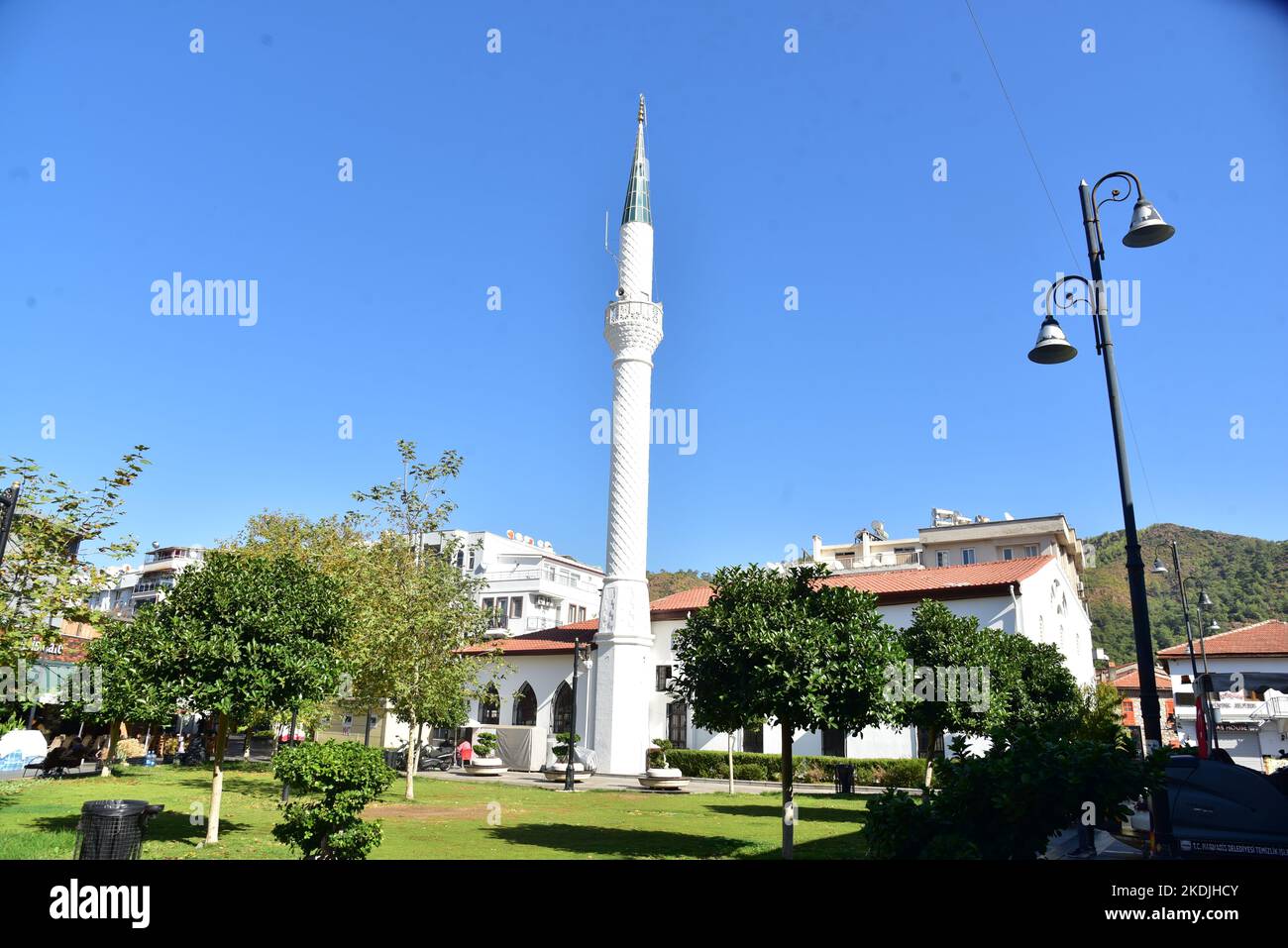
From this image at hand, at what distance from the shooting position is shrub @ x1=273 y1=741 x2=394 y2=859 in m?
9.77

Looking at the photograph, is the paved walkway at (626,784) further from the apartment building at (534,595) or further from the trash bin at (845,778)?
the apartment building at (534,595)

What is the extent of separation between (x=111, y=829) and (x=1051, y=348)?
13.0 m

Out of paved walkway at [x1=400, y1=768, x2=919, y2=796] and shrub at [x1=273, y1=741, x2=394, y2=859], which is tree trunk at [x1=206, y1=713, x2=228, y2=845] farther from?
paved walkway at [x1=400, y1=768, x2=919, y2=796]

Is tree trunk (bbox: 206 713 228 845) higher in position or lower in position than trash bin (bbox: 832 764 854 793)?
higher

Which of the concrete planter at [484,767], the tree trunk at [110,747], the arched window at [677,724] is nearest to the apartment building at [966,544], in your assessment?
the arched window at [677,724]

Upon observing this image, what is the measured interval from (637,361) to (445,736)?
20.8 meters

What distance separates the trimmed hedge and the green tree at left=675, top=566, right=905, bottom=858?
15.9 meters

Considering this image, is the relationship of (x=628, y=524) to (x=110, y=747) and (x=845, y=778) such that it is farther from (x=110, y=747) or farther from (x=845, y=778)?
(x=110, y=747)

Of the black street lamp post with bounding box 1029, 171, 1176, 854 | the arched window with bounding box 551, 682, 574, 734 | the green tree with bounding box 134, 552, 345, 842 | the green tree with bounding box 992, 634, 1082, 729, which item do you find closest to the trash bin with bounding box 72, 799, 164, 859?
the green tree with bounding box 134, 552, 345, 842

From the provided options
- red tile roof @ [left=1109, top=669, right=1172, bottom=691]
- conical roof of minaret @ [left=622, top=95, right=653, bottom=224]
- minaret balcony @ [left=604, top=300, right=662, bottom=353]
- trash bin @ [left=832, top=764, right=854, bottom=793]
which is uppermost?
conical roof of minaret @ [left=622, top=95, right=653, bottom=224]

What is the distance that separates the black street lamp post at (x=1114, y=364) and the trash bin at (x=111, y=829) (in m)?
11.0

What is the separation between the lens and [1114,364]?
Answer: 1077 centimetres
